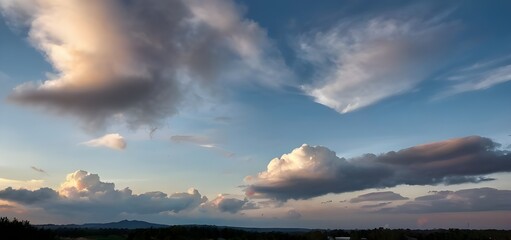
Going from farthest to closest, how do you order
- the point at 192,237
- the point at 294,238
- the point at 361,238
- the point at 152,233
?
the point at 361,238
the point at 294,238
the point at 192,237
the point at 152,233

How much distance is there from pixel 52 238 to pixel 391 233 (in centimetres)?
6904

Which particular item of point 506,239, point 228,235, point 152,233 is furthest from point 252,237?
point 506,239

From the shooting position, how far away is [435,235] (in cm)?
10744

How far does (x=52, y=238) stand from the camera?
46.3 m

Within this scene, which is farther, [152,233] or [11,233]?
[152,233]

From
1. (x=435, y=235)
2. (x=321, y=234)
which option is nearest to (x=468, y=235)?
(x=435, y=235)

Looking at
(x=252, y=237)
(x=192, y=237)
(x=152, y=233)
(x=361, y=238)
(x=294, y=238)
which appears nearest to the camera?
(x=152, y=233)

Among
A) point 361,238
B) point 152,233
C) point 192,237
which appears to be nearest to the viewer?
point 152,233

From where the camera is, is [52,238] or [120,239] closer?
[52,238]

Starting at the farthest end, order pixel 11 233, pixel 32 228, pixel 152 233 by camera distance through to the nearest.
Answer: pixel 152 233 → pixel 32 228 → pixel 11 233

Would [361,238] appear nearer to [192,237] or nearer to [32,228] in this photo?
[192,237]

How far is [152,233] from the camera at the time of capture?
6988 centimetres

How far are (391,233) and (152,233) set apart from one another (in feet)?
164

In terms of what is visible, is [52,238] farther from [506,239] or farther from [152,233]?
[506,239]
